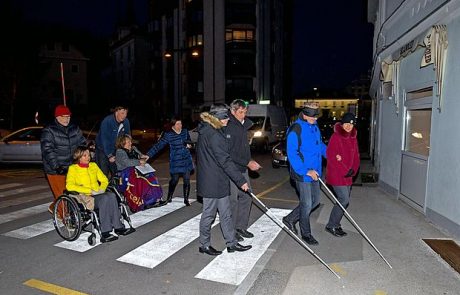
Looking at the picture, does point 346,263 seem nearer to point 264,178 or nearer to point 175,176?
point 175,176

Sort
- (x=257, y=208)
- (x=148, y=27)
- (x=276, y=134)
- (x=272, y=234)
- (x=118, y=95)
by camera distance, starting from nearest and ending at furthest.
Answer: (x=272, y=234)
(x=257, y=208)
(x=276, y=134)
(x=148, y=27)
(x=118, y=95)

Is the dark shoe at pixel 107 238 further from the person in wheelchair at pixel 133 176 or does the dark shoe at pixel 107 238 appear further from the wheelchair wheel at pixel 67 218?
the person in wheelchair at pixel 133 176

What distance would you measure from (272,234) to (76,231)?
313 cm

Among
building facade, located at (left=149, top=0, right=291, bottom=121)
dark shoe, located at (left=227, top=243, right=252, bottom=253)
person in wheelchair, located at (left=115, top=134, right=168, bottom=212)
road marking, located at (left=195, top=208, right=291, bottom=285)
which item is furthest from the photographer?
building facade, located at (left=149, top=0, right=291, bottom=121)

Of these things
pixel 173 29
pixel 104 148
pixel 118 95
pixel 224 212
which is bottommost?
pixel 224 212

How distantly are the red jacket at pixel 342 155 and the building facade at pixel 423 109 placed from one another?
1.84 meters

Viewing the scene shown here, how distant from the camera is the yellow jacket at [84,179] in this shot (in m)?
5.54

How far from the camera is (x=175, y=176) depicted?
25.6 ft

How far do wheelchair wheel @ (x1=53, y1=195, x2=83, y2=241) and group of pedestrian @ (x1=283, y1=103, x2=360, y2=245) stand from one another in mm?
3317

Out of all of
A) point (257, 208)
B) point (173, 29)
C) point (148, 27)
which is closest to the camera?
point (257, 208)

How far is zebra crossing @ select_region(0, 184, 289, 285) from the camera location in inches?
182

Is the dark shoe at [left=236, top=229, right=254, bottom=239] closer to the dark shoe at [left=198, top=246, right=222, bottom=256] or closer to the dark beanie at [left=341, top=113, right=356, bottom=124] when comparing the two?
the dark shoe at [left=198, top=246, right=222, bottom=256]

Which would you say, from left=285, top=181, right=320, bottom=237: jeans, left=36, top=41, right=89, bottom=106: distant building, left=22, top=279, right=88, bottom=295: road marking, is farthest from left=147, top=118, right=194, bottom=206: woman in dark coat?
left=36, top=41, right=89, bottom=106: distant building

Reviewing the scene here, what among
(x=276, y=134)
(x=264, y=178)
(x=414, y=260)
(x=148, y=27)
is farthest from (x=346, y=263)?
(x=148, y=27)
